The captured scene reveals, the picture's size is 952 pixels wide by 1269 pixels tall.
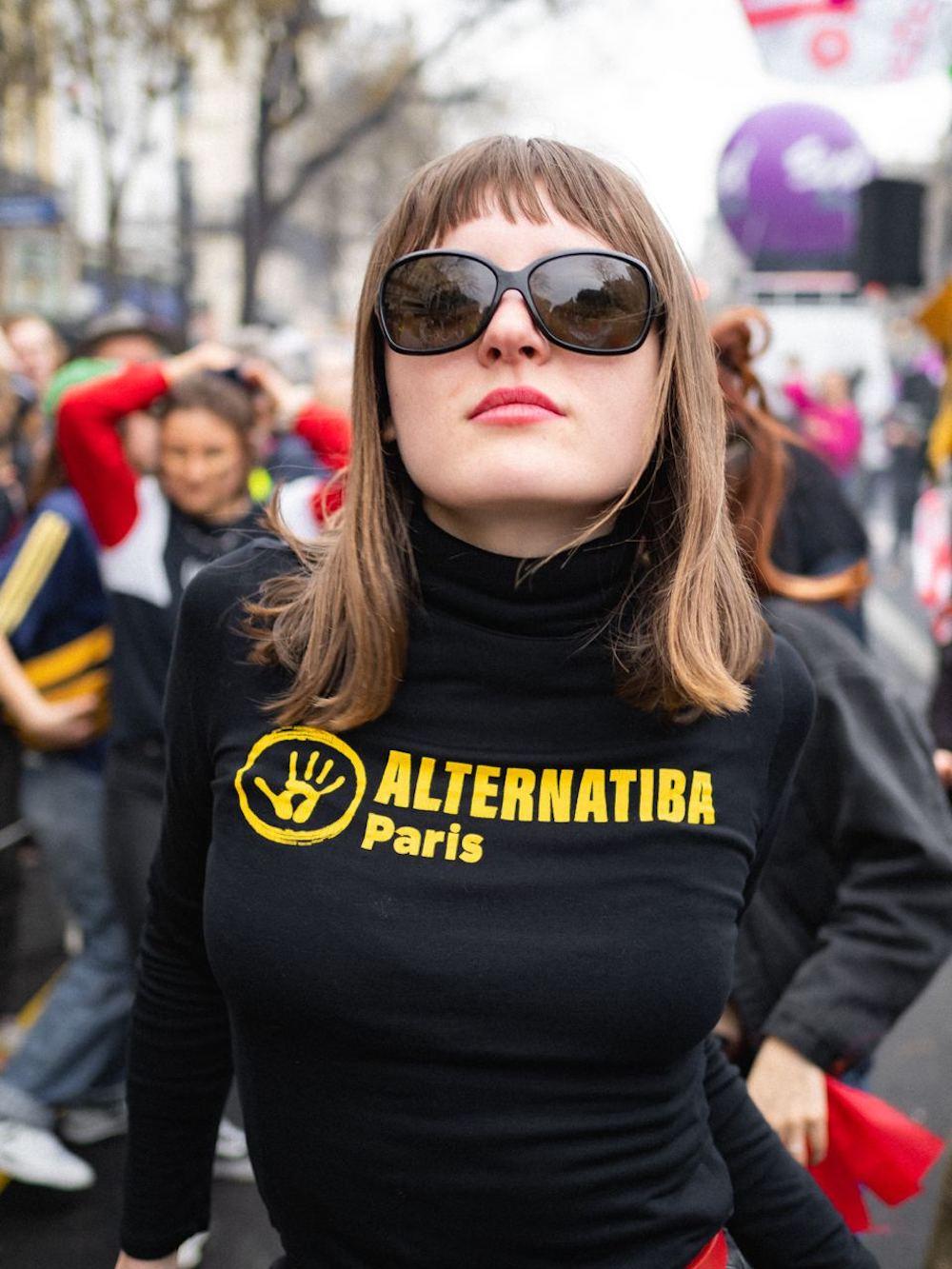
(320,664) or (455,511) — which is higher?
(455,511)

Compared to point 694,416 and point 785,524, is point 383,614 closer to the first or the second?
point 694,416

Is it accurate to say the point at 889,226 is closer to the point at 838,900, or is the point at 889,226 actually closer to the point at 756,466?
the point at 756,466

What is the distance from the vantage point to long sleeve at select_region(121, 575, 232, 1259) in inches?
61.6

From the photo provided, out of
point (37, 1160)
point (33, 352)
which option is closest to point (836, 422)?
point (33, 352)

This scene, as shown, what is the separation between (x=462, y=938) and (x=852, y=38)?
14.4ft

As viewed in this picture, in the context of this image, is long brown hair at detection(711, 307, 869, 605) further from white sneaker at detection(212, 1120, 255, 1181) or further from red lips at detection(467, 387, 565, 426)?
white sneaker at detection(212, 1120, 255, 1181)

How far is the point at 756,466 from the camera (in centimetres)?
234

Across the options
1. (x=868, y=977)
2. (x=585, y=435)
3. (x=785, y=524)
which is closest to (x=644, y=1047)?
(x=585, y=435)

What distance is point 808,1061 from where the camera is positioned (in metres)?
1.97

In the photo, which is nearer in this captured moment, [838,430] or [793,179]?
[793,179]

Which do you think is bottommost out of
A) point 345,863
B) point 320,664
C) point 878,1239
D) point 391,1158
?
point 878,1239

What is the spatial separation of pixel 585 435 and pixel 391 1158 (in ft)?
2.47

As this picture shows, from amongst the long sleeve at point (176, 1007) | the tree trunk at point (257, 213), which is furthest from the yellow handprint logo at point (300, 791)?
the tree trunk at point (257, 213)

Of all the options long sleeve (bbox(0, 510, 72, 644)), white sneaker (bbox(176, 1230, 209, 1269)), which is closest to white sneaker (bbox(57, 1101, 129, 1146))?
white sneaker (bbox(176, 1230, 209, 1269))
